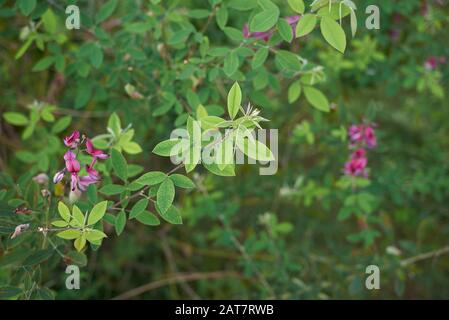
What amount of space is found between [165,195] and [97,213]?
0.15 meters

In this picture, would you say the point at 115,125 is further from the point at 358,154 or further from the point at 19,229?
the point at 358,154

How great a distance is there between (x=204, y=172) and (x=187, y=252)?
71cm

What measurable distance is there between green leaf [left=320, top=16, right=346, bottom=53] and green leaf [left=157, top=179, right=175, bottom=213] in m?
0.43

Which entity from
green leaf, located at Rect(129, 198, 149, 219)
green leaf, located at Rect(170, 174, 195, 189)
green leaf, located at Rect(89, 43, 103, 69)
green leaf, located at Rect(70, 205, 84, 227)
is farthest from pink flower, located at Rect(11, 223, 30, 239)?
green leaf, located at Rect(89, 43, 103, 69)

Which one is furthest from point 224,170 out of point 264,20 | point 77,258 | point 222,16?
point 222,16

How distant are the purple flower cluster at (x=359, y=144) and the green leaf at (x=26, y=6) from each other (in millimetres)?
991

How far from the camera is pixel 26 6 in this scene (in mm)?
1205

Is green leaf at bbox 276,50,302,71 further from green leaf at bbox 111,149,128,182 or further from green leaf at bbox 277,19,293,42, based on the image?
green leaf at bbox 111,149,128,182

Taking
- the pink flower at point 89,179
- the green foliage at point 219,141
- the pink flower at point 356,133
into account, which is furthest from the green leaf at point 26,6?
the pink flower at point 356,133

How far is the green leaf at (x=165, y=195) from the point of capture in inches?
36.5

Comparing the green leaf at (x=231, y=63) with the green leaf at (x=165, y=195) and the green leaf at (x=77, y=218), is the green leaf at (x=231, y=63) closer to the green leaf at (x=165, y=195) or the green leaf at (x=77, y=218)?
the green leaf at (x=165, y=195)
